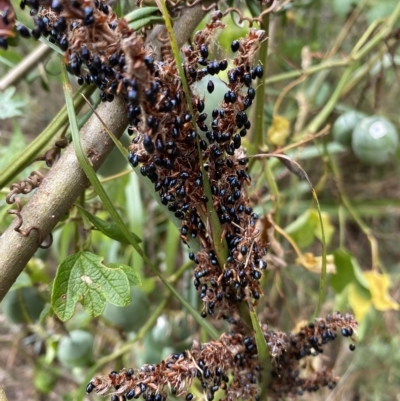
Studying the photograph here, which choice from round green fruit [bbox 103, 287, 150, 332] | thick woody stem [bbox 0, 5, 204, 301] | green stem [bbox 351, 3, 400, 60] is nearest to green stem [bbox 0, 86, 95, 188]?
thick woody stem [bbox 0, 5, 204, 301]

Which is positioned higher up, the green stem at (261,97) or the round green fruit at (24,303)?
the green stem at (261,97)

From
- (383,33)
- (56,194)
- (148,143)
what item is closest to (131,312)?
(56,194)

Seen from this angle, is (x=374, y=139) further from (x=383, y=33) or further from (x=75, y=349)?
(x=75, y=349)

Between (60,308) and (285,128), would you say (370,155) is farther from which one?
(60,308)

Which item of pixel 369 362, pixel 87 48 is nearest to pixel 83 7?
pixel 87 48

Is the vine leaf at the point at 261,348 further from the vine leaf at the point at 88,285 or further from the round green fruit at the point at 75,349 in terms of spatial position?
the round green fruit at the point at 75,349

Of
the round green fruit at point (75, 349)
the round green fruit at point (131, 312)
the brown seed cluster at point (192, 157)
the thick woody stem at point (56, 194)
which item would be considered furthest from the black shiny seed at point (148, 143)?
the round green fruit at point (75, 349)
